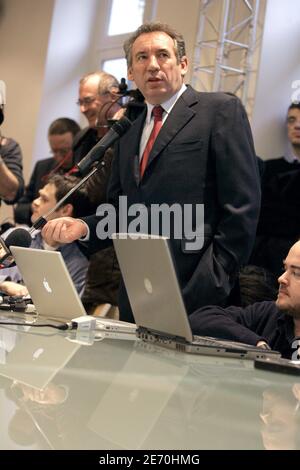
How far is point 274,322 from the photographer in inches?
79.7

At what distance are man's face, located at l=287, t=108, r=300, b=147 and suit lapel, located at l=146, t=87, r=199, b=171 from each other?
1.59 metres

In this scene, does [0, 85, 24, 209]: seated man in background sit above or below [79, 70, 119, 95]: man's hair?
below

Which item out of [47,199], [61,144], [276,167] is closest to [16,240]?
[47,199]

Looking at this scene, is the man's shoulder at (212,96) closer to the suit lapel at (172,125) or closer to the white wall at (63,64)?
the suit lapel at (172,125)

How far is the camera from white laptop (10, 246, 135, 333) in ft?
6.14

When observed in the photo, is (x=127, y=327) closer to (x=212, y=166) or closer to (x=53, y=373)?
(x=212, y=166)

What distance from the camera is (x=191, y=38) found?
15.4 ft

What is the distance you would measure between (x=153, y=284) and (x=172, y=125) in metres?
0.70

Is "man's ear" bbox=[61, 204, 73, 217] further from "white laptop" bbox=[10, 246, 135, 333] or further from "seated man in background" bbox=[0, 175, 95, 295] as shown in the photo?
"white laptop" bbox=[10, 246, 135, 333]

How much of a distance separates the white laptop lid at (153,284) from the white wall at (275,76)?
2748 millimetres

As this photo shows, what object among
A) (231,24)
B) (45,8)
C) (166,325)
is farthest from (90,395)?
(45,8)

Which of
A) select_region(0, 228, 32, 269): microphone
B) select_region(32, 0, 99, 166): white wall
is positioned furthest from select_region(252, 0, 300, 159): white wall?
select_region(0, 228, 32, 269): microphone

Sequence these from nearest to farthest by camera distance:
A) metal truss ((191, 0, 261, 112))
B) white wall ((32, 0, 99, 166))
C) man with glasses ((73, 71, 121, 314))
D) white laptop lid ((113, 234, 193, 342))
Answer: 1. white laptop lid ((113, 234, 193, 342))
2. man with glasses ((73, 71, 121, 314))
3. metal truss ((191, 0, 261, 112))
4. white wall ((32, 0, 99, 166))
